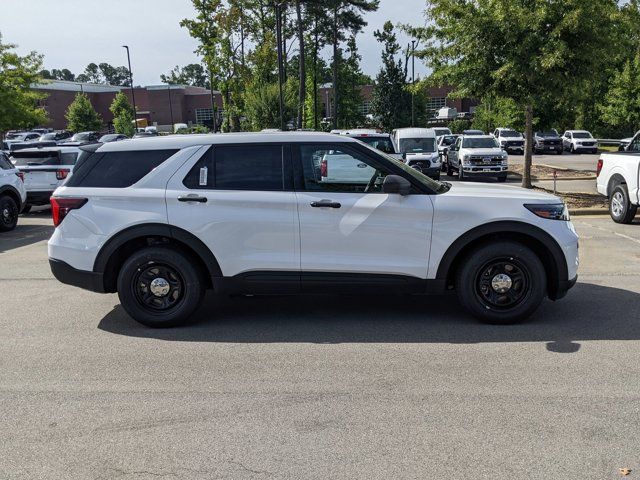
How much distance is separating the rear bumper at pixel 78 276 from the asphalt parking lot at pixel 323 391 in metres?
0.45

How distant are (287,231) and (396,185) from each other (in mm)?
1071

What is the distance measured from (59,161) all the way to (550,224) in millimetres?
13326

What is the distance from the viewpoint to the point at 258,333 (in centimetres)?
580

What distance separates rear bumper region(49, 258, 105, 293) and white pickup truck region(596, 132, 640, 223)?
9567 mm

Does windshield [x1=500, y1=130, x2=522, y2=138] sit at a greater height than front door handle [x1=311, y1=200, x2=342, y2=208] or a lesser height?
greater

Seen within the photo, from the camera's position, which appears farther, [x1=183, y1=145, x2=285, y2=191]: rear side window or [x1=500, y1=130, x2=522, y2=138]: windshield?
[x1=500, y1=130, x2=522, y2=138]: windshield

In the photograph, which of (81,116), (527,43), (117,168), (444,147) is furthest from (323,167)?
Answer: (81,116)

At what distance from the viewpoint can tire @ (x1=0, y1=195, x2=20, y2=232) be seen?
12.8 meters

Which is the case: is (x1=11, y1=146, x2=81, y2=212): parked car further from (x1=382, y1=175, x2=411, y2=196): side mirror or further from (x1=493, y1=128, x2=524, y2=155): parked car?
(x1=493, y1=128, x2=524, y2=155): parked car

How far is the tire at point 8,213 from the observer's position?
1277 cm

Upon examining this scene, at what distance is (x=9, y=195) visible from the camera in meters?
13.0

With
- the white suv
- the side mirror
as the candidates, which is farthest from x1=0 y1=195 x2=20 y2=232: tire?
the side mirror

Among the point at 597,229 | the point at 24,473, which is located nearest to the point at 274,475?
the point at 24,473

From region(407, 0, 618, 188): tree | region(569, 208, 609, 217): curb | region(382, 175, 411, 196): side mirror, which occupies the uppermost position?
region(407, 0, 618, 188): tree
